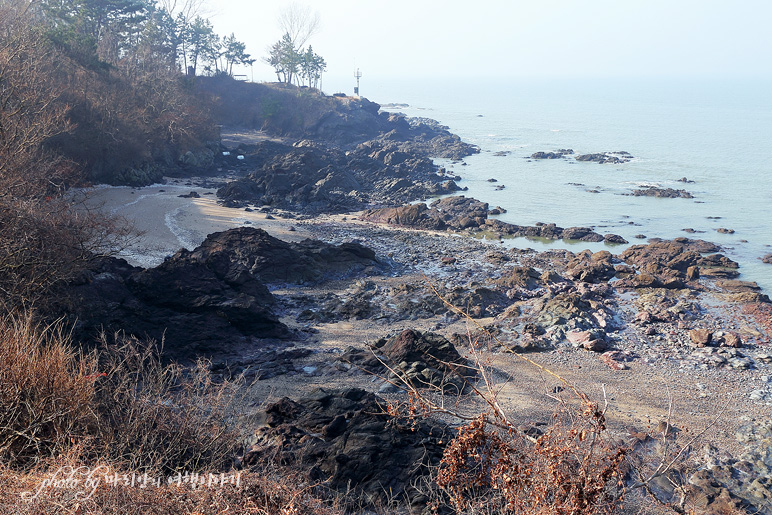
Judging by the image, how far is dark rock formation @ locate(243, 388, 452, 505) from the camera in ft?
A: 27.6

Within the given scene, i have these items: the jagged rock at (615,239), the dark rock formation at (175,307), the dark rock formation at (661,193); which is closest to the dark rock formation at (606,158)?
the dark rock formation at (661,193)

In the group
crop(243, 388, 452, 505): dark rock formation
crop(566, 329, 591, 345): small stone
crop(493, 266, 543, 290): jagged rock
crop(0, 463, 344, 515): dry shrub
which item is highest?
crop(0, 463, 344, 515): dry shrub

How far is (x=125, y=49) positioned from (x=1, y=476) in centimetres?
6088

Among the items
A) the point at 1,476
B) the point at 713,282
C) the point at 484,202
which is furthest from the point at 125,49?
the point at 1,476

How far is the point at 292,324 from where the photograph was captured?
59.3ft

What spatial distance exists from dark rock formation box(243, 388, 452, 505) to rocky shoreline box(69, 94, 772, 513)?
4 cm

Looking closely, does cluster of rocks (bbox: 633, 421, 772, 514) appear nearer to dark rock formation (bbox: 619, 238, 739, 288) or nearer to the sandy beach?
the sandy beach

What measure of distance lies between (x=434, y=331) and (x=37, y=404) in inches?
521

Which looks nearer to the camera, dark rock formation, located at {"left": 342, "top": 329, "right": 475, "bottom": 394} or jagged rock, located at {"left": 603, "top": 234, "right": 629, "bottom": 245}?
dark rock formation, located at {"left": 342, "top": 329, "right": 475, "bottom": 394}

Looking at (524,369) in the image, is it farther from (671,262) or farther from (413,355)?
(671,262)

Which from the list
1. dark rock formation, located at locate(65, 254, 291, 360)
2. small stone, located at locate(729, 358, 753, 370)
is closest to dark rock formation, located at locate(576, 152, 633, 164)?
small stone, located at locate(729, 358, 753, 370)

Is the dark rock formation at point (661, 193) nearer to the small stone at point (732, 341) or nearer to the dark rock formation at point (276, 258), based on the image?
the small stone at point (732, 341)

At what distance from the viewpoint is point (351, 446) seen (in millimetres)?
9062

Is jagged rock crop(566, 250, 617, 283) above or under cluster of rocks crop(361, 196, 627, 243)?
under
